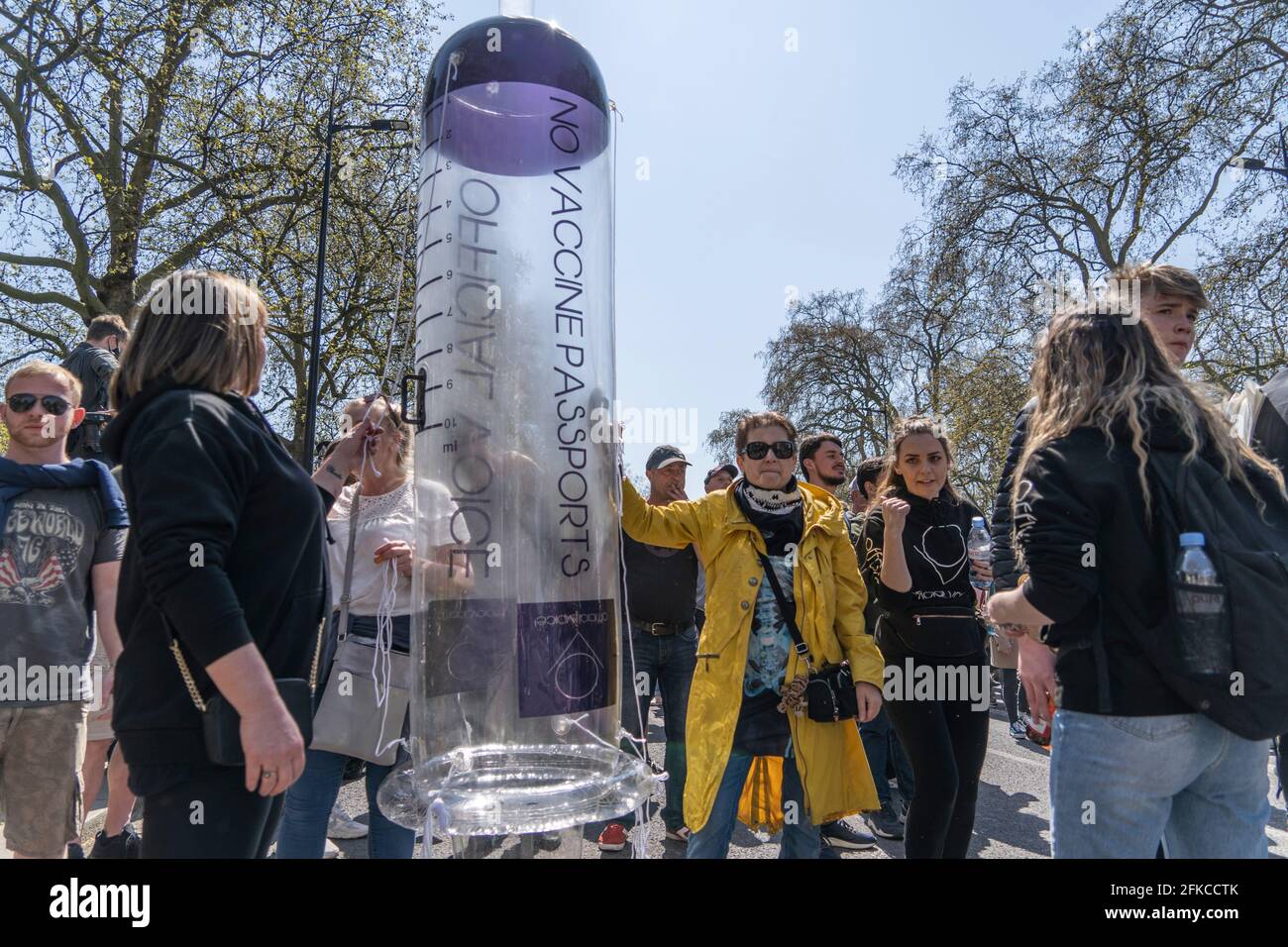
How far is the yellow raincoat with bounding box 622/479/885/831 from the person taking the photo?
3.36 meters

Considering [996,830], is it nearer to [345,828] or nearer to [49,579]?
[345,828]

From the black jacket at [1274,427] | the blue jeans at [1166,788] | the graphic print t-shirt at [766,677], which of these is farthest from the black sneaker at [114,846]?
the black jacket at [1274,427]

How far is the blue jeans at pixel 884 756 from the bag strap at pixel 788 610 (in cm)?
244

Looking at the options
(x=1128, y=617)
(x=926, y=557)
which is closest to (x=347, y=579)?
(x=926, y=557)

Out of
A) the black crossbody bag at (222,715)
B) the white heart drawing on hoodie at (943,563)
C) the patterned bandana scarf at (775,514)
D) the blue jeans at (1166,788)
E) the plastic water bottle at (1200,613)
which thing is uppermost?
the patterned bandana scarf at (775,514)

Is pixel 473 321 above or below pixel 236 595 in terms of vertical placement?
above

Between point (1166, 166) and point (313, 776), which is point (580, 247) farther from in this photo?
point (1166, 166)

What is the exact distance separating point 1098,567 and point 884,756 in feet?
12.9

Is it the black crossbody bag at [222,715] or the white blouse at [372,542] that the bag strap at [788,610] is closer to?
the white blouse at [372,542]

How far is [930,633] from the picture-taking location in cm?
400

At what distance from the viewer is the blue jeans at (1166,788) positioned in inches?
86.0
